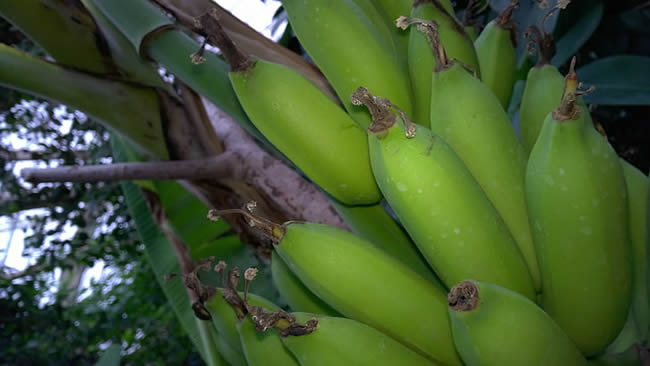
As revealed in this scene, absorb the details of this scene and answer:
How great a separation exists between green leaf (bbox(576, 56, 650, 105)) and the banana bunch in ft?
1.23

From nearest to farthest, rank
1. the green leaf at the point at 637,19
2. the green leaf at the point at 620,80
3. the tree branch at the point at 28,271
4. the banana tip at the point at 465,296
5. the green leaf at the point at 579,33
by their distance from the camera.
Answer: the banana tip at the point at 465,296 < the green leaf at the point at 620,80 < the green leaf at the point at 579,33 < the green leaf at the point at 637,19 < the tree branch at the point at 28,271

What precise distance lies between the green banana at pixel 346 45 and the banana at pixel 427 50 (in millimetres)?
49

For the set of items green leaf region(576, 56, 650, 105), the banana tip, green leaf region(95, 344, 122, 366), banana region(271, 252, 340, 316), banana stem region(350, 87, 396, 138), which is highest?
banana stem region(350, 87, 396, 138)

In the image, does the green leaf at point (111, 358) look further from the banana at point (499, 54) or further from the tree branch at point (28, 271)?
the tree branch at point (28, 271)

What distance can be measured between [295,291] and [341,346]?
0.15 m

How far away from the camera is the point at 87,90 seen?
2.39ft

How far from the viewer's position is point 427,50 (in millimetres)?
582

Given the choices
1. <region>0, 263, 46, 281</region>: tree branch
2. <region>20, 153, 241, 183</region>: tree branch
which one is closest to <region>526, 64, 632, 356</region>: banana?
<region>20, 153, 241, 183</region>: tree branch

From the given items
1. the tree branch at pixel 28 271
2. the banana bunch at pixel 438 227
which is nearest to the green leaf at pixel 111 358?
the banana bunch at pixel 438 227

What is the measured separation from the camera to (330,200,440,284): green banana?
579 millimetres

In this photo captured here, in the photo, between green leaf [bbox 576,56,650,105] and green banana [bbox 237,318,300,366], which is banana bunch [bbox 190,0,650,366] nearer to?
green banana [bbox 237,318,300,366]

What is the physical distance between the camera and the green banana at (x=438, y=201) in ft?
1.44

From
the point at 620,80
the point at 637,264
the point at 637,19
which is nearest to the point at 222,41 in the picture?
the point at 637,264

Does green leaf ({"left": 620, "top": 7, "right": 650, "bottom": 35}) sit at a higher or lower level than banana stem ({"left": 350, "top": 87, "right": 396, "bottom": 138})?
lower
